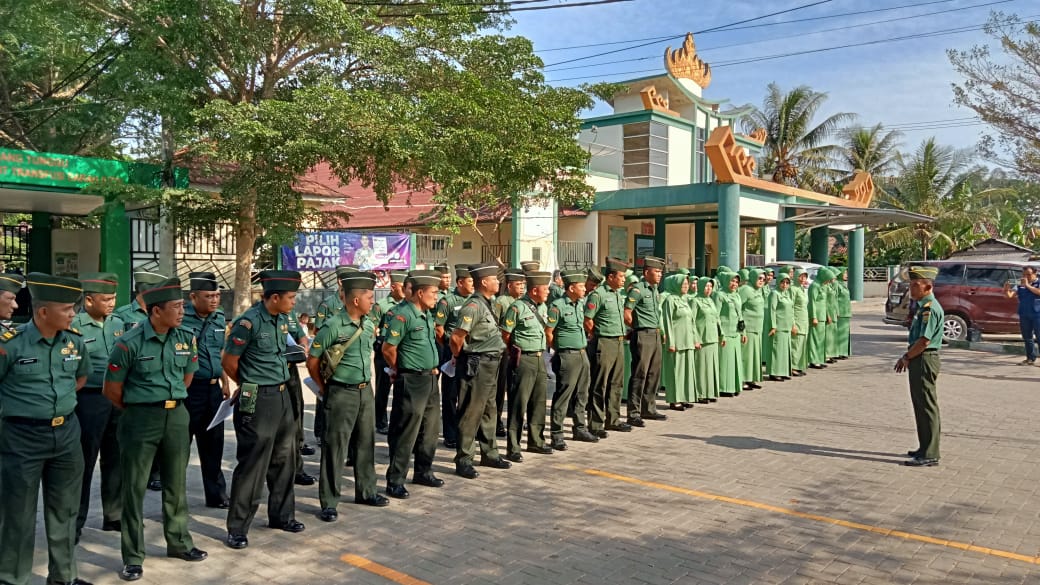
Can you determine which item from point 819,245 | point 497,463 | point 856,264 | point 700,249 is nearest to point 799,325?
point 497,463

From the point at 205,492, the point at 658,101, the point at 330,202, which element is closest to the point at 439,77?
the point at 330,202

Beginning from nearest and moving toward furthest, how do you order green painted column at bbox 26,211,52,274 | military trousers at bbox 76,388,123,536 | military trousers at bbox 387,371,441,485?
1. military trousers at bbox 76,388,123,536
2. military trousers at bbox 387,371,441,485
3. green painted column at bbox 26,211,52,274

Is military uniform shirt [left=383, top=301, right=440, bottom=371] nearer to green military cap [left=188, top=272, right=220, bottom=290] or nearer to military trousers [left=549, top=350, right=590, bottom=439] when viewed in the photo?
green military cap [left=188, top=272, right=220, bottom=290]

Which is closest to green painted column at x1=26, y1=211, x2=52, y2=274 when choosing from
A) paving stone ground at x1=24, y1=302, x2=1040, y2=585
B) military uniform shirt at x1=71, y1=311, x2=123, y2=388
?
paving stone ground at x1=24, y1=302, x2=1040, y2=585

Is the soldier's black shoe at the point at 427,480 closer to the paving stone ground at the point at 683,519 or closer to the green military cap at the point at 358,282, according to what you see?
the paving stone ground at the point at 683,519

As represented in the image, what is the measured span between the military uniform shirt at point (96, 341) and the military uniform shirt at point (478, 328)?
2.70 m

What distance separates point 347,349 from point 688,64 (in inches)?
977

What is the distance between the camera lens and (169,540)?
4738mm

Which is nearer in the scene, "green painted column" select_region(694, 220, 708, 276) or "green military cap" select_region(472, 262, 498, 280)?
"green military cap" select_region(472, 262, 498, 280)

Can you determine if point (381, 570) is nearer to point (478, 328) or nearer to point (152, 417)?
point (152, 417)

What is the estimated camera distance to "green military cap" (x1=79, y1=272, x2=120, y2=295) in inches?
217

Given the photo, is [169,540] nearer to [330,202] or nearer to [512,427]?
[512,427]

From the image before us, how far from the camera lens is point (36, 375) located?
13.3 feet

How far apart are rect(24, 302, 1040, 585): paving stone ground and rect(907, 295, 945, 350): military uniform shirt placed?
1.12 metres
